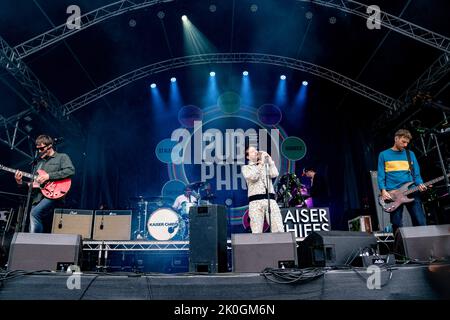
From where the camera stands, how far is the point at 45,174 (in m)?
4.70

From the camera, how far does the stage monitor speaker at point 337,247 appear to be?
319 cm

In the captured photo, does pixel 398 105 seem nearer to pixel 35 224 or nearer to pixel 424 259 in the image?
pixel 424 259

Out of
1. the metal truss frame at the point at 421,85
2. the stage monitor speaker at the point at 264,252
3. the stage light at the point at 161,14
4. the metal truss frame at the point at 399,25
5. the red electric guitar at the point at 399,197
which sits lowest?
the stage monitor speaker at the point at 264,252

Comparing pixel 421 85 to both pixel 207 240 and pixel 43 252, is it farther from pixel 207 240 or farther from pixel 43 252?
pixel 43 252

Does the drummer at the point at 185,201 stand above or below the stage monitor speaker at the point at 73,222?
above

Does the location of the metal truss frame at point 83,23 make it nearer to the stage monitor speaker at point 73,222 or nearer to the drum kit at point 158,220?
the stage monitor speaker at point 73,222

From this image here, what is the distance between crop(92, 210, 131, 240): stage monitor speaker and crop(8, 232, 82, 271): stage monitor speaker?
3927 millimetres

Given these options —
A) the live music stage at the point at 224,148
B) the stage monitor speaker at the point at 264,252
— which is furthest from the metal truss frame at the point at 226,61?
the stage monitor speaker at the point at 264,252

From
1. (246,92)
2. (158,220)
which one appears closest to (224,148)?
(246,92)

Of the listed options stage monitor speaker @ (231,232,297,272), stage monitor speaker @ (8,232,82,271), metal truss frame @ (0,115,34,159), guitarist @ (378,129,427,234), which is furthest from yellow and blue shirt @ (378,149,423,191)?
metal truss frame @ (0,115,34,159)

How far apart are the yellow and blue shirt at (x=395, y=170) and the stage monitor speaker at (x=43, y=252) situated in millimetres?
3710

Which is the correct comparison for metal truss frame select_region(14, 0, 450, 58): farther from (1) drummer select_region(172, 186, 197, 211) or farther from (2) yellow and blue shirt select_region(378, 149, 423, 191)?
(1) drummer select_region(172, 186, 197, 211)

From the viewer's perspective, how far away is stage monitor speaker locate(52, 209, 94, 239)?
273 inches
